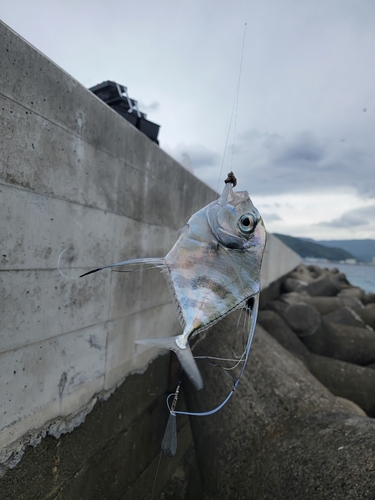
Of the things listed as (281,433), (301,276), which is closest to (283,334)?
(281,433)

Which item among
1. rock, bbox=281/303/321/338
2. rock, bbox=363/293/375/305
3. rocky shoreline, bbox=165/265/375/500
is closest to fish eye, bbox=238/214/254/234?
rocky shoreline, bbox=165/265/375/500

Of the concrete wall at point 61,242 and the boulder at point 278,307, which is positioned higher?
the concrete wall at point 61,242

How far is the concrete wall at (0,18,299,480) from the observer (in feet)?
6.58

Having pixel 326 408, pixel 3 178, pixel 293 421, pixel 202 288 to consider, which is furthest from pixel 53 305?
pixel 326 408

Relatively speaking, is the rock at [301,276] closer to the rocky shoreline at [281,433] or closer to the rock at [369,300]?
the rock at [369,300]

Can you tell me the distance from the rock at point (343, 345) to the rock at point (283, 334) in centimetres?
38

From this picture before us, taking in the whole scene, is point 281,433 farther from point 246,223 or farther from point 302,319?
point 302,319

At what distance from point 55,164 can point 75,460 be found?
235cm

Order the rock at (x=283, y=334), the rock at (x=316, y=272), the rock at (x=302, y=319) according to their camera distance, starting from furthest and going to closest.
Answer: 1. the rock at (x=316, y=272)
2. the rock at (x=302, y=319)
3. the rock at (x=283, y=334)

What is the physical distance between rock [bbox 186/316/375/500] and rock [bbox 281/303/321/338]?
2230 millimetres

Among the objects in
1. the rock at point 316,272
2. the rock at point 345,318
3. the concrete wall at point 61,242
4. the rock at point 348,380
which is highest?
the concrete wall at point 61,242

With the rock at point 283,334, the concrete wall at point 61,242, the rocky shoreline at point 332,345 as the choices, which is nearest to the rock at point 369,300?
the rocky shoreline at point 332,345

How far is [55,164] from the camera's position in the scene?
2.31 m

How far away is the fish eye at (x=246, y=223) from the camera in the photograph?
5.89 feet
